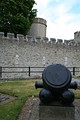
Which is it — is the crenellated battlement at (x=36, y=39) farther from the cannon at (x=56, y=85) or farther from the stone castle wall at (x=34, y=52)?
the cannon at (x=56, y=85)

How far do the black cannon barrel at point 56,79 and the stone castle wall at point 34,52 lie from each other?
15.3 m

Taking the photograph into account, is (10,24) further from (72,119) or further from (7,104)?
(72,119)

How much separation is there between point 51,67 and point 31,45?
17.7 m

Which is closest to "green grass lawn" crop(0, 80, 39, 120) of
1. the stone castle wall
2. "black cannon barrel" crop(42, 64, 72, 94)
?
"black cannon barrel" crop(42, 64, 72, 94)

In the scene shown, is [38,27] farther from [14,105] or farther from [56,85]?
[56,85]

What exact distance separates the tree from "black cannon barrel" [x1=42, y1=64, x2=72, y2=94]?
68.7ft

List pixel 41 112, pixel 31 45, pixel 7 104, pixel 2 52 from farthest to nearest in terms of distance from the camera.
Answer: pixel 31 45, pixel 2 52, pixel 7 104, pixel 41 112

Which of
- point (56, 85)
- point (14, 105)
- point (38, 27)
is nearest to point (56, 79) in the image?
point (56, 85)

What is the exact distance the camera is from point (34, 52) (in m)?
23.3

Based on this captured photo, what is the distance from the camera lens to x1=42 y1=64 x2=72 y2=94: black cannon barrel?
5.07 m

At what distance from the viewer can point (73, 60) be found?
2716 centimetres

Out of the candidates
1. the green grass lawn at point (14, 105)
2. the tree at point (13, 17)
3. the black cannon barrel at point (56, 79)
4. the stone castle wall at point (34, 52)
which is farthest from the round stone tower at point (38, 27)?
the black cannon barrel at point (56, 79)

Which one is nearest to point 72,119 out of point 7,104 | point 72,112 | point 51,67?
point 72,112

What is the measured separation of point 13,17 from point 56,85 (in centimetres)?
2158
